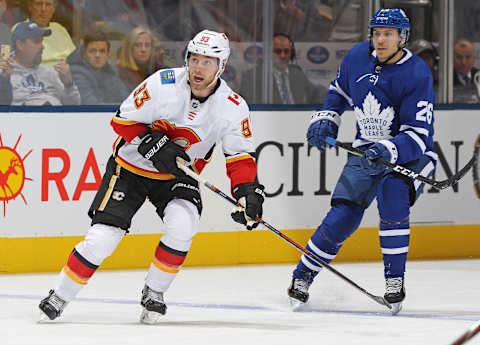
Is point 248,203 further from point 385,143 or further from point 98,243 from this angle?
point 385,143

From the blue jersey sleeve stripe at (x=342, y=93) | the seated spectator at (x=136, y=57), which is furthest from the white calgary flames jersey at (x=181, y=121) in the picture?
the seated spectator at (x=136, y=57)

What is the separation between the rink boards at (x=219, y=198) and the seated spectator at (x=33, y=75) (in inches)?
6.9

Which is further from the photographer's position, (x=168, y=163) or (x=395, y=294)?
(x=395, y=294)

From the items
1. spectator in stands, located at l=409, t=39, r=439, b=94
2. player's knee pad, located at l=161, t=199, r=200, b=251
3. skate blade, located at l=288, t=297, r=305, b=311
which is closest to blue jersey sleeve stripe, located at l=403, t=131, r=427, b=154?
skate blade, located at l=288, t=297, r=305, b=311

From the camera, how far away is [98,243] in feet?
14.3

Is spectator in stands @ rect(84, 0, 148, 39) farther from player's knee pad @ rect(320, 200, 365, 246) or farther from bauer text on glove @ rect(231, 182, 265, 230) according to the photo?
bauer text on glove @ rect(231, 182, 265, 230)

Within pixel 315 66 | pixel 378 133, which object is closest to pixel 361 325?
pixel 378 133

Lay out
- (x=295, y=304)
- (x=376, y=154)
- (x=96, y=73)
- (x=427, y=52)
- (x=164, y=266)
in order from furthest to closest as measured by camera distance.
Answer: (x=427, y=52), (x=96, y=73), (x=295, y=304), (x=376, y=154), (x=164, y=266)

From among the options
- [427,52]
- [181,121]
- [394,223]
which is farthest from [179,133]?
[427,52]

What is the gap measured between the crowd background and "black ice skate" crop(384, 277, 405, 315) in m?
1.75

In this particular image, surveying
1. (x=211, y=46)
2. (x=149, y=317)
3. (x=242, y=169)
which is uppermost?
(x=211, y=46)

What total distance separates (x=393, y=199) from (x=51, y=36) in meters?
2.08

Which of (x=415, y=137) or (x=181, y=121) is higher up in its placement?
(x=181, y=121)

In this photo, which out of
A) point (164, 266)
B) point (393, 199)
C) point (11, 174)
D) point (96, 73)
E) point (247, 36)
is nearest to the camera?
point (164, 266)
